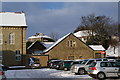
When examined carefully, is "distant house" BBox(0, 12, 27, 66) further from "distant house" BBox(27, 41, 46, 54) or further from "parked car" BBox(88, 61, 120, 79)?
"parked car" BBox(88, 61, 120, 79)

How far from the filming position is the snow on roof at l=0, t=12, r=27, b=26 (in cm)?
4925

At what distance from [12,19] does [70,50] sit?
13.8 m

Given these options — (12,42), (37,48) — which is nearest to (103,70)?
(12,42)

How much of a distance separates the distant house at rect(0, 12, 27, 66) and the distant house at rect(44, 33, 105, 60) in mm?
5409

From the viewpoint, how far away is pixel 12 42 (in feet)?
161

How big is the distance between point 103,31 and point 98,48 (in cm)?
1351

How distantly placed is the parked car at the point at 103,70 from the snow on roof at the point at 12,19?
1232 inches

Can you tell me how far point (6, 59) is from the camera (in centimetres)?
4766

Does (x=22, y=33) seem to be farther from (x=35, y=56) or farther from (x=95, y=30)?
(x=95, y=30)

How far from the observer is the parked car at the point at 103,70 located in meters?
20.0

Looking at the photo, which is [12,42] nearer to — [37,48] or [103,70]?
[37,48]

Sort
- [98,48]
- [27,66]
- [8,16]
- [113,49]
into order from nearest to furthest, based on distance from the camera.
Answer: [27,66]
[8,16]
[98,48]
[113,49]

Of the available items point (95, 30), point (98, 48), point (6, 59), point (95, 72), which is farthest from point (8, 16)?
point (95, 72)

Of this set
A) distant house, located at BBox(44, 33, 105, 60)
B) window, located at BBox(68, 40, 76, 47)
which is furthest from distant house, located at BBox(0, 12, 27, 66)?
window, located at BBox(68, 40, 76, 47)
